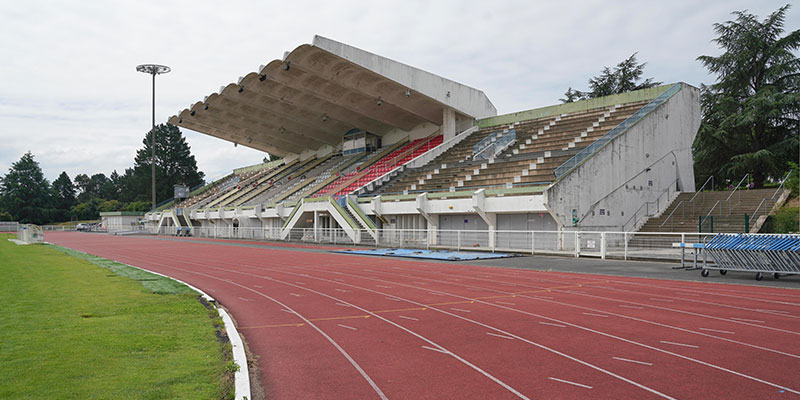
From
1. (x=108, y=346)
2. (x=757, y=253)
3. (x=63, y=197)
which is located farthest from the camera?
(x=63, y=197)

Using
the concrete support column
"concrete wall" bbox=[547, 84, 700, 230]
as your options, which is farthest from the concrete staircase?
the concrete support column

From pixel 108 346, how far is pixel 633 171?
25915mm

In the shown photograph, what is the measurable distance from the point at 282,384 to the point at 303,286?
789 centimetres

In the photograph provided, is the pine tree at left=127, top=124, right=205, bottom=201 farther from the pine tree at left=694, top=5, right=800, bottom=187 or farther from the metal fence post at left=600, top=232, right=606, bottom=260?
the metal fence post at left=600, top=232, right=606, bottom=260

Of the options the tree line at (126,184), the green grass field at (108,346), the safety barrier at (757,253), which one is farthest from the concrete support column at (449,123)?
the tree line at (126,184)

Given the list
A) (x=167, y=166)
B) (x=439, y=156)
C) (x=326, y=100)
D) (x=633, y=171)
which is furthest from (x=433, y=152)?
(x=167, y=166)

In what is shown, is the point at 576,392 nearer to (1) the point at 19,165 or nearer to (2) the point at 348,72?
(2) the point at 348,72

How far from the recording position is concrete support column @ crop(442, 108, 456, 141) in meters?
39.4

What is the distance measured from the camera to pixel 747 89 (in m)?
36.6

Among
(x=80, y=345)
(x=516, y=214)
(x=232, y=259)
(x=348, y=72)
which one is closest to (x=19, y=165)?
(x=348, y=72)

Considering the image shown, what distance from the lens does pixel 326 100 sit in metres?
40.3

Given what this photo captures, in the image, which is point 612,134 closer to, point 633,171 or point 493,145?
point 633,171

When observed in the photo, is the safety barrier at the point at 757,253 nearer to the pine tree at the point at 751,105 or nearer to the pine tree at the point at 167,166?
the pine tree at the point at 751,105

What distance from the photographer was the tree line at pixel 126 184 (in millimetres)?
86312
